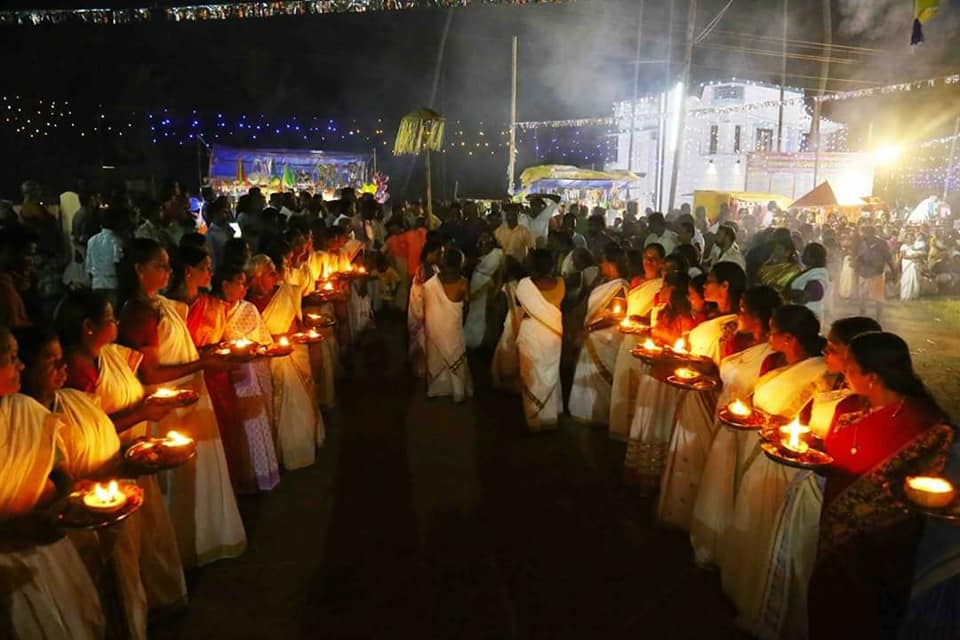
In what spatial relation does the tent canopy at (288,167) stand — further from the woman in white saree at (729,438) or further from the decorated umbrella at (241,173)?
the woman in white saree at (729,438)

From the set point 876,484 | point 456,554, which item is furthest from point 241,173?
point 876,484

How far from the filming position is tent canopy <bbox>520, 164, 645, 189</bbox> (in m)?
28.0

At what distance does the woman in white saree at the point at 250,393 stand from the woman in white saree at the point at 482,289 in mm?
4479

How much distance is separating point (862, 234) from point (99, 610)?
17.6 metres

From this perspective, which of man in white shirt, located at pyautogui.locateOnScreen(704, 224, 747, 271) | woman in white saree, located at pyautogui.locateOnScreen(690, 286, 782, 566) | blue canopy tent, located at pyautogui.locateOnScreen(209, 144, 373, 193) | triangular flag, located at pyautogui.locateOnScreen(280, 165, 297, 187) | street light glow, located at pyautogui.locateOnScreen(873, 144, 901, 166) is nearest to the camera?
woman in white saree, located at pyautogui.locateOnScreen(690, 286, 782, 566)

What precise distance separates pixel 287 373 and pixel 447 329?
99.9 inches

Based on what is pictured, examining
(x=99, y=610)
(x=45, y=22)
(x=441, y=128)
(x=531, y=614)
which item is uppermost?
(x=45, y=22)

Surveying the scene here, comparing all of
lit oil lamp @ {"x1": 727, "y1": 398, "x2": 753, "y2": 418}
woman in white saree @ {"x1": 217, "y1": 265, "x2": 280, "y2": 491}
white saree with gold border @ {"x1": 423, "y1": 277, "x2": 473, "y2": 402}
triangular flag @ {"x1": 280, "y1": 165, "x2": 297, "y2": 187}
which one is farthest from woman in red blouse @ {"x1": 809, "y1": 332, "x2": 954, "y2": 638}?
triangular flag @ {"x1": 280, "y1": 165, "x2": 297, "y2": 187}

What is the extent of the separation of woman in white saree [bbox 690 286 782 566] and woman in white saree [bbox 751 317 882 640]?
1.81 ft

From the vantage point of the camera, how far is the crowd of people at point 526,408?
289 centimetres

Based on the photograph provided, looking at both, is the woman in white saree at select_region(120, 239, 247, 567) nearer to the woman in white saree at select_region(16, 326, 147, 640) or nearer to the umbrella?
the woman in white saree at select_region(16, 326, 147, 640)

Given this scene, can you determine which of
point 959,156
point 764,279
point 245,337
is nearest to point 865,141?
point 959,156

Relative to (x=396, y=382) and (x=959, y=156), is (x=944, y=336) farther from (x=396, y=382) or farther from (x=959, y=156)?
(x=959, y=156)

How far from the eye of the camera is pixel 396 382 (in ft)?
30.3
